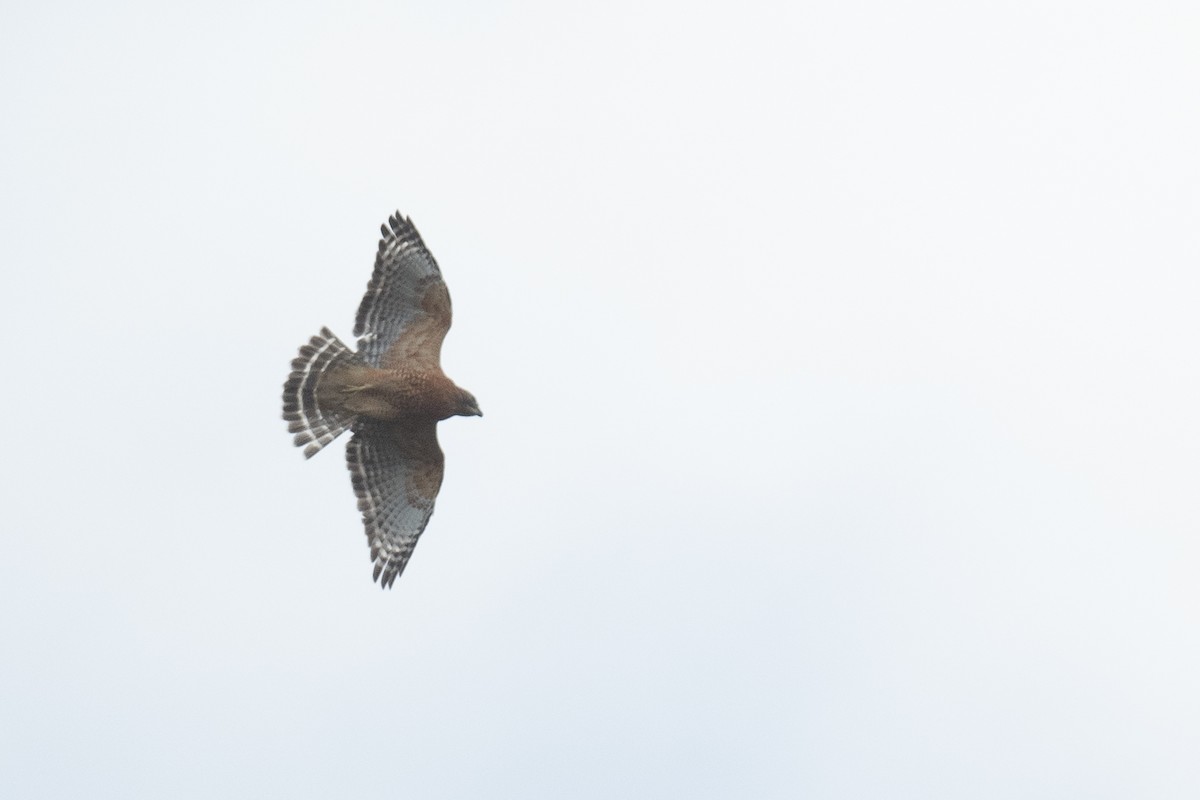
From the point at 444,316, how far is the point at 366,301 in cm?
95

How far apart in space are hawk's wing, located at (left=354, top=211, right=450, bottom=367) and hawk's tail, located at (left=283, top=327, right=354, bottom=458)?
38cm

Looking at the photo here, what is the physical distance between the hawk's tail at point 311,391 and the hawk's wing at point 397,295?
38 centimetres

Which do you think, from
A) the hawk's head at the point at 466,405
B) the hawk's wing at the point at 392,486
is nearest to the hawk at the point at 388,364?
the hawk's head at the point at 466,405

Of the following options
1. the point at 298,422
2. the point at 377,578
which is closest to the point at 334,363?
the point at 298,422

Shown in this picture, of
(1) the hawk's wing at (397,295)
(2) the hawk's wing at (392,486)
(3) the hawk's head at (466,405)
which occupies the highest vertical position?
(1) the hawk's wing at (397,295)

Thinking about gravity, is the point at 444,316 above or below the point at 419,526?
above

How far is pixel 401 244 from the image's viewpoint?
90.4 feet

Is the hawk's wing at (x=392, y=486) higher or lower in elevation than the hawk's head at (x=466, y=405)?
lower

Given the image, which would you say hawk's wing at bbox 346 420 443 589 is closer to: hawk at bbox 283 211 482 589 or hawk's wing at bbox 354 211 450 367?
hawk at bbox 283 211 482 589

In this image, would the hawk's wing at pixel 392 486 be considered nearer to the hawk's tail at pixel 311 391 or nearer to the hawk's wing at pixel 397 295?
the hawk's tail at pixel 311 391

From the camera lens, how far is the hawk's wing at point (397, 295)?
27.5 meters

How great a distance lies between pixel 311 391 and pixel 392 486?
5.41 ft

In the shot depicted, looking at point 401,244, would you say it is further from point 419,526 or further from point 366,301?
point 419,526

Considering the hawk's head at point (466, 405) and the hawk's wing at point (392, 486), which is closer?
the hawk's head at point (466, 405)
